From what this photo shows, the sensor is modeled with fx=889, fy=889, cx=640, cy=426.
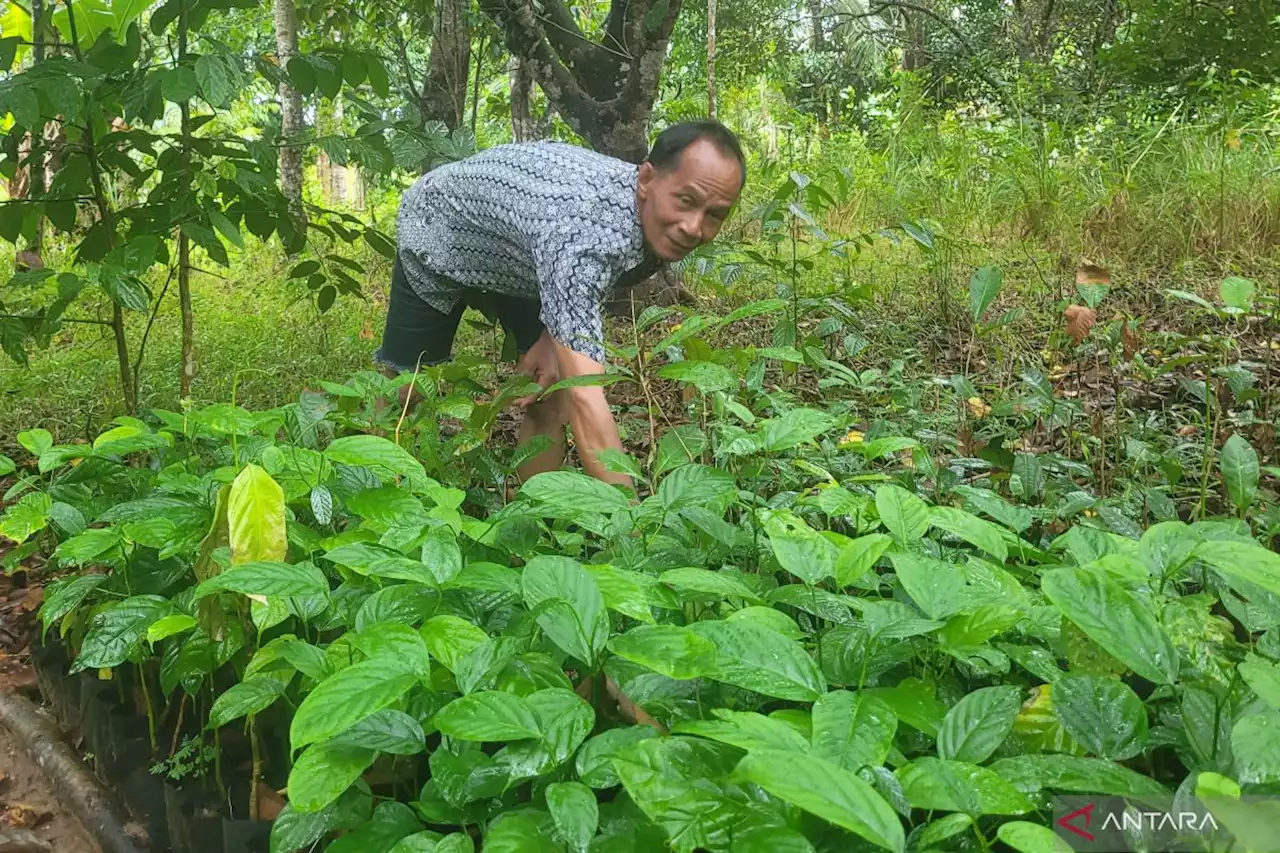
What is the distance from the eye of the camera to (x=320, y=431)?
1.87 meters

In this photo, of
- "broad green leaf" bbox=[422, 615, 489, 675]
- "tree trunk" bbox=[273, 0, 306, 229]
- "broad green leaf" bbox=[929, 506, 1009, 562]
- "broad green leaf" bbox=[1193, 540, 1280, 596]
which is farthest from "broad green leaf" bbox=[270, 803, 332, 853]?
"tree trunk" bbox=[273, 0, 306, 229]

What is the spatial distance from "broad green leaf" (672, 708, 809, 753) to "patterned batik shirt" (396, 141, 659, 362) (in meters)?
1.09

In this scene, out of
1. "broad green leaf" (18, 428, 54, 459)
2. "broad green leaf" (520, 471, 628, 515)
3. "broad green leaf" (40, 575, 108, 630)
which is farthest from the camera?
"broad green leaf" (18, 428, 54, 459)

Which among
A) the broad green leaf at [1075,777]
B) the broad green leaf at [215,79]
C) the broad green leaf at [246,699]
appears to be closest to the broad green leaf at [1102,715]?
the broad green leaf at [1075,777]

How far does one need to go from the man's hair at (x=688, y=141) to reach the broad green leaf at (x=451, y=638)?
1361 mm

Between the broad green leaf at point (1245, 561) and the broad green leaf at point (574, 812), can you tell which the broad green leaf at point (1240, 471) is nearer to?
the broad green leaf at point (1245, 561)

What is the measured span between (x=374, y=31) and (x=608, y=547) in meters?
5.17

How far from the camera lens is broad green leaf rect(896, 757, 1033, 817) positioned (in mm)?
655

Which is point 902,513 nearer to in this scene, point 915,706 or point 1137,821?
point 915,706

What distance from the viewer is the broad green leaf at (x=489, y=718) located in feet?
2.35

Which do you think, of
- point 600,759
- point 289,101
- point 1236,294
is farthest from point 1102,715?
point 289,101

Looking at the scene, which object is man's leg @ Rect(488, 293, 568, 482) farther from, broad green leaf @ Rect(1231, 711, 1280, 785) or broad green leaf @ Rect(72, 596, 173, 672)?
broad green leaf @ Rect(1231, 711, 1280, 785)

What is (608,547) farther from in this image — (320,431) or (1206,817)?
(320,431)

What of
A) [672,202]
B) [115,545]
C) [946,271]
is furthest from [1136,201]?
[115,545]
